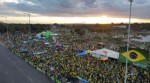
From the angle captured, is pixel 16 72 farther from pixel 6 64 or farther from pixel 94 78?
pixel 94 78

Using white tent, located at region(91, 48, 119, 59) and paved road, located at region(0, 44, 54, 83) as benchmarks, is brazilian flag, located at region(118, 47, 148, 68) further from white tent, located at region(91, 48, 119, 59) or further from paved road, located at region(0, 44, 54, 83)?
paved road, located at region(0, 44, 54, 83)

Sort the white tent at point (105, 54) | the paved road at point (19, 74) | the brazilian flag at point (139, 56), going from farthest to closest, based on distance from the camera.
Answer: the white tent at point (105, 54) < the brazilian flag at point (139, 56) < the paved road at point (19, 74)

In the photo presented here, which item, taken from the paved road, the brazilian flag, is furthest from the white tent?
the paved road

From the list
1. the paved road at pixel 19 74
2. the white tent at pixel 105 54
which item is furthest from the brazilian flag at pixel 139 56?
the paved road at pixel 19 74

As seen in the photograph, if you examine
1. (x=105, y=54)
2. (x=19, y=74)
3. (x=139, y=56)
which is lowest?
(x=19, y=74)

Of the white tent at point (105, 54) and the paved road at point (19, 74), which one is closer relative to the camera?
the paved road at point (19, 74)

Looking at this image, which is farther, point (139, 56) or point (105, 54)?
point (105, 54)

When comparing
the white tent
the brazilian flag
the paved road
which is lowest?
the paved road

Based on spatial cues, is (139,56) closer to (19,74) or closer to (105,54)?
(105,54)

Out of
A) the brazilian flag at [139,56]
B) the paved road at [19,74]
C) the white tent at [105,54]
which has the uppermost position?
the brazilian flag at [139,56]

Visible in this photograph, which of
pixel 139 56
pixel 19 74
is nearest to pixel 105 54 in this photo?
pixel 139 56

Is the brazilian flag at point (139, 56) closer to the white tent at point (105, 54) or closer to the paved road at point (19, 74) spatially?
the white tent at point (105, 54)
